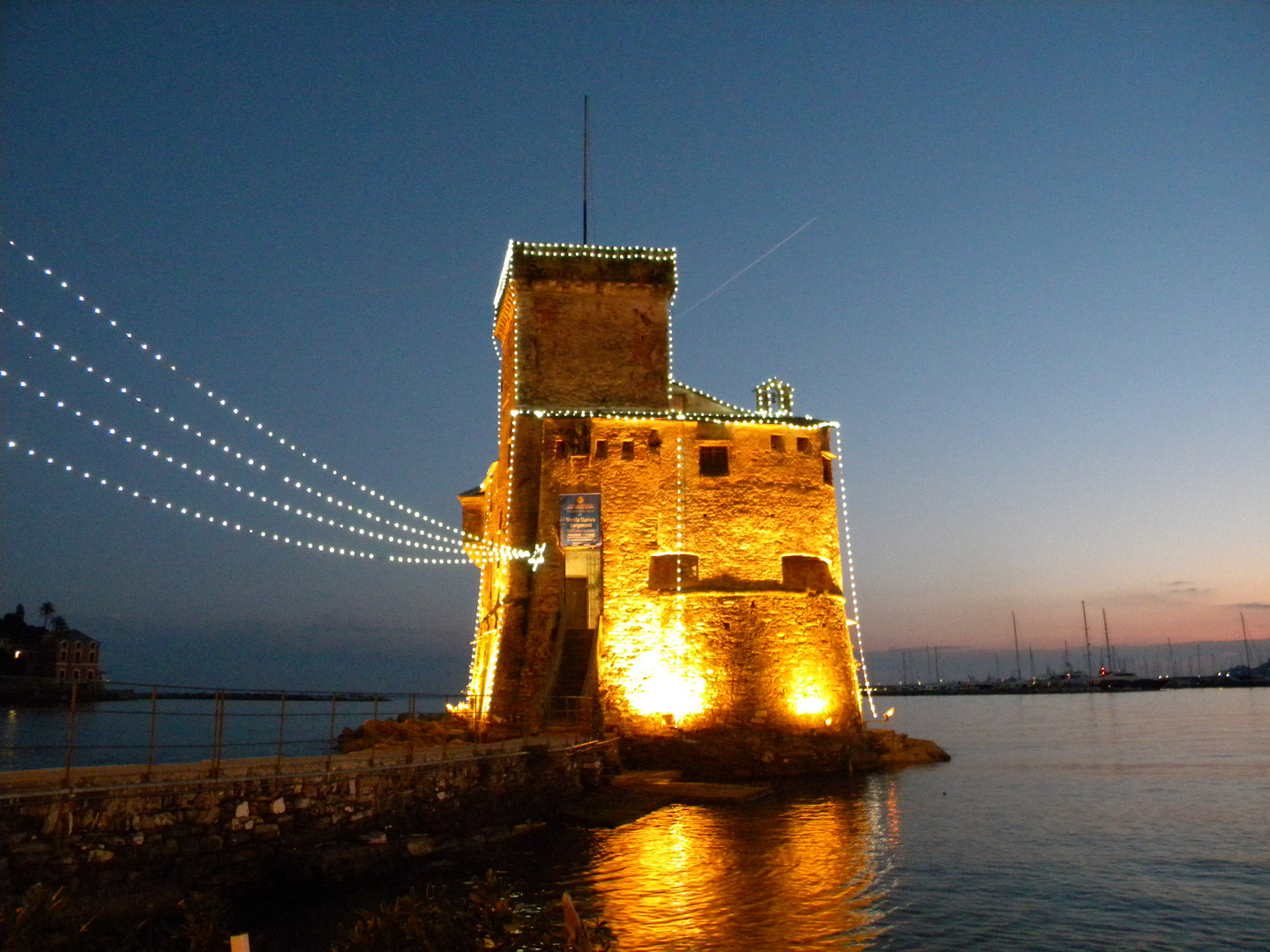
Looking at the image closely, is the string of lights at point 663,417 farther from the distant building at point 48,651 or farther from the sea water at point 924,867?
the distant building at point 48,651

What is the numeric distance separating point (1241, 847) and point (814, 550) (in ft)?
36.5

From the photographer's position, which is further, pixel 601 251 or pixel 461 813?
pixel 601 251

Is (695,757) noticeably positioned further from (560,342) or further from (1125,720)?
(1125,720)

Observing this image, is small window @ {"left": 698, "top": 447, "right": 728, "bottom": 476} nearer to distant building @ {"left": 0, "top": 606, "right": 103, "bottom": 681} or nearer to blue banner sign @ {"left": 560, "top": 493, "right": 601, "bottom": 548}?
blue banner sign @ {"left": 560, "top": 493, "right": 601, "bottom": 548}

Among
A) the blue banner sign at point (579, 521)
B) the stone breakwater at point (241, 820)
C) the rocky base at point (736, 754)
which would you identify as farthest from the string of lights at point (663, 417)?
the stone breakwater at point (241, 820)

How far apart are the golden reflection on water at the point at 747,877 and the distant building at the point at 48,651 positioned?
64618 mm

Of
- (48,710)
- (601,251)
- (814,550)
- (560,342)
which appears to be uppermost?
(601,251)

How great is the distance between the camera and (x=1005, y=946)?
39.3 feet

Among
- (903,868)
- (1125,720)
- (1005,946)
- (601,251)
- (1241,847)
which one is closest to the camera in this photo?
(1005,946)

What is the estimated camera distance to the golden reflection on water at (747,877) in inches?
470

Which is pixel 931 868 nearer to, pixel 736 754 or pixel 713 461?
pixel 736 754

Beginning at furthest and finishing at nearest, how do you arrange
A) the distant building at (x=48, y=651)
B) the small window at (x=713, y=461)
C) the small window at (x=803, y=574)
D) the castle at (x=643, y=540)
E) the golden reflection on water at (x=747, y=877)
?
the distant building at (x=48, y=651)
the small window at (x=713, y=461)
the small window at (x=803, y=574)
the castle at (x=643, y=540)
the golden reflection on water at (x=747, y=877)

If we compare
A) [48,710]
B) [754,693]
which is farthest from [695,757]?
[48,710]

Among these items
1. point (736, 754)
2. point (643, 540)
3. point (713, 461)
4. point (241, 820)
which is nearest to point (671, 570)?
point (643, 540)
